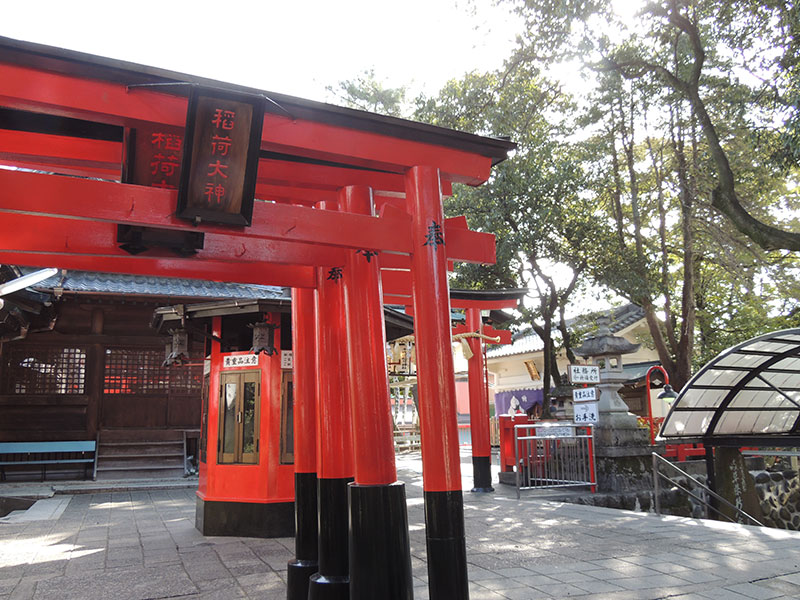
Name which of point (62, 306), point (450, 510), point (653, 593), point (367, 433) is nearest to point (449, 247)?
Result: point (367, 433)

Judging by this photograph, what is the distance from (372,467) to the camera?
4.51 metres

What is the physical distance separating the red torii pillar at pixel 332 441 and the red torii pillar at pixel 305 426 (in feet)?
1.18

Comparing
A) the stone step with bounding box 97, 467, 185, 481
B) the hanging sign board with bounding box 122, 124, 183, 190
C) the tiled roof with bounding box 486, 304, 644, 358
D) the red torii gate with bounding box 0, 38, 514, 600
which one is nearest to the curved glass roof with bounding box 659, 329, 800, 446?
the red torii gate with bounding box 0, 38, 514, 600

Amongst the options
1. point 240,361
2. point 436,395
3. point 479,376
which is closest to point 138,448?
point 240,361

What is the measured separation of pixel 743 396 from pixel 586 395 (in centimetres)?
309

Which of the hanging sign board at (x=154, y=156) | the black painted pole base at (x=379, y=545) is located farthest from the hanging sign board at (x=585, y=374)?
the hanging sign board at (x=154, y=156)

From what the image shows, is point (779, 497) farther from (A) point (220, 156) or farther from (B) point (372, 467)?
(A) point (220, 156)

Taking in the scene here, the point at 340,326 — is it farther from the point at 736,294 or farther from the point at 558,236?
the point at 736,294

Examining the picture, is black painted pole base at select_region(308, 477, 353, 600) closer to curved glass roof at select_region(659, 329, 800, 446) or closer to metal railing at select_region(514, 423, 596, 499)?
metal railing at select_region(514, 423, 596, 499)

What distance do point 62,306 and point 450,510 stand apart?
12.7 meters

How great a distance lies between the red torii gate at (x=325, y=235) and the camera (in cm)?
388

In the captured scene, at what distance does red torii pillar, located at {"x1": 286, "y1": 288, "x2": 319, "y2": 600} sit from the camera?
5.50 m

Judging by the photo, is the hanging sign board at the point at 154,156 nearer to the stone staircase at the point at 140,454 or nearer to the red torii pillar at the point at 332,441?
the red torii pillar at the point at 332,441

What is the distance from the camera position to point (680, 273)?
21.3 m
